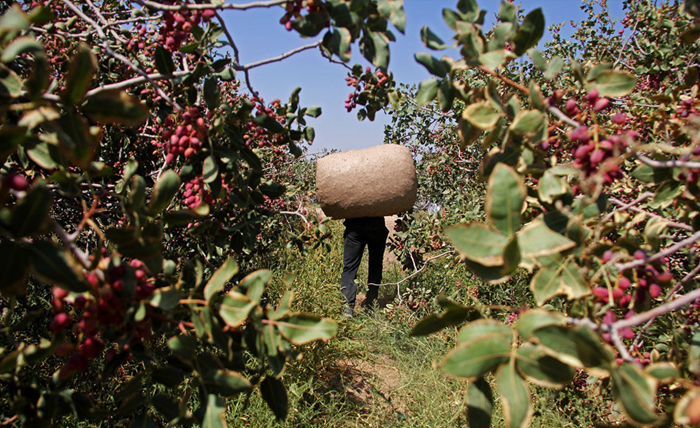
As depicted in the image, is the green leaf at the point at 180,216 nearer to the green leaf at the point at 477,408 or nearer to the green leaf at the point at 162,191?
the green leaf at the point at 162,191

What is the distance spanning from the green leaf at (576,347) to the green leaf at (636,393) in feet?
0.06

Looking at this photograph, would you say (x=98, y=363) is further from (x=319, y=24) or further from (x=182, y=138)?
(x=319, y=24)

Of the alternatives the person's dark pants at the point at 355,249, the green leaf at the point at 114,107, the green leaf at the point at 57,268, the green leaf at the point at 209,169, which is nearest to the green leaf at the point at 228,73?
the green leaf at the point at 209,169

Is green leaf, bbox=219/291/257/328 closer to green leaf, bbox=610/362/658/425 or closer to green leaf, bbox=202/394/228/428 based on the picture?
green leaf, bbox=202/394/228/428

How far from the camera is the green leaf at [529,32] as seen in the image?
81cm

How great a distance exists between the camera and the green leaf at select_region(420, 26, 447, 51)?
0.85 metres

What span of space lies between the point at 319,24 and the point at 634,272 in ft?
2.76

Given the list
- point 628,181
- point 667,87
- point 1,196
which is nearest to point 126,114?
point 1,196

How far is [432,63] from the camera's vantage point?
0.87 m

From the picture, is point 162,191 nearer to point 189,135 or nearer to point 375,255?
point 189,135

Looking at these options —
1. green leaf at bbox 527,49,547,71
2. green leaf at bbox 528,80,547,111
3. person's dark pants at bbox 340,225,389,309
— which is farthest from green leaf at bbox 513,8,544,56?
person's dark pants at bbox 340,225,389,309

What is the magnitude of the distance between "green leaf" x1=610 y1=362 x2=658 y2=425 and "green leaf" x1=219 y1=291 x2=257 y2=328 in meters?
0.52

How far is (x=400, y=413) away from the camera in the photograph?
2.50 metres

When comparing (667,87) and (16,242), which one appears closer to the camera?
(16,242)
